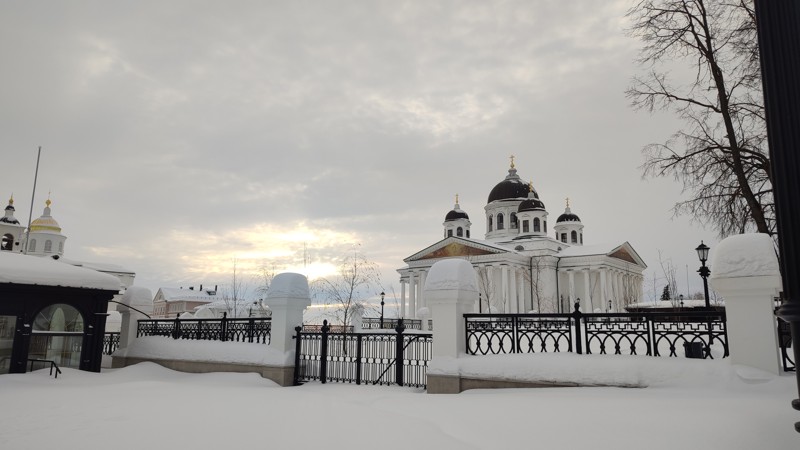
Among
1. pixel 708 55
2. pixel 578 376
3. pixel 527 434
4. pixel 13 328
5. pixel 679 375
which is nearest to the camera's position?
pixel 527 434

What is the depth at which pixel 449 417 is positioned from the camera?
6465 millimetres

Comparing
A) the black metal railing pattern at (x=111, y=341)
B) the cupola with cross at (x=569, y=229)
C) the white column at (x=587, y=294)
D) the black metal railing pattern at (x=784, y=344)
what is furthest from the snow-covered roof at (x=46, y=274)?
the cupola with cross at (x=569, y=229)

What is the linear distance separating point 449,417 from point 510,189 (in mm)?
63025

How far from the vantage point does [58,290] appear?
480 inches

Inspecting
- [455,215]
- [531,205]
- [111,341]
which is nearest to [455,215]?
[455,215]

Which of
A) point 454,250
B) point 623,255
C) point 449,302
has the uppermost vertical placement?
point 623,255

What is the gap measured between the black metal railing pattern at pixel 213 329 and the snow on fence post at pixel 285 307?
0.69 m

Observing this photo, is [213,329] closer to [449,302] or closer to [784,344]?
[449,302]

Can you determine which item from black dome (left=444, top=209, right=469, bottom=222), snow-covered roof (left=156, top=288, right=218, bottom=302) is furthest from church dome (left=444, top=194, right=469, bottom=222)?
snow-covered roof (left=156, top=288, right=218, bottom=302)

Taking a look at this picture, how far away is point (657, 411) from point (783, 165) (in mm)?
3868

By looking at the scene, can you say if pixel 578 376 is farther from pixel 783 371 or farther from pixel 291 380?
pixel 291 380

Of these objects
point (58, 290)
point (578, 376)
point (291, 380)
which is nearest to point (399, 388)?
point (291, 380)

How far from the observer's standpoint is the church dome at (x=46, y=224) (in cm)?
5484

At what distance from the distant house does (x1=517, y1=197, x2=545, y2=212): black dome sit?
5064 centimetres
